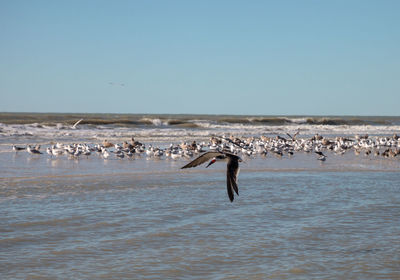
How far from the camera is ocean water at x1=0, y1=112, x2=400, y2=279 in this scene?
215 inches

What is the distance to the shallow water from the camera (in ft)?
17.9

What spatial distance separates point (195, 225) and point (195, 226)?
5 cm

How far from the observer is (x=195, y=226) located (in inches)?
280

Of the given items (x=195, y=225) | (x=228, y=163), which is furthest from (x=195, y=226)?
(x=228, y=163)

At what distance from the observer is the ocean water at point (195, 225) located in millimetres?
5449

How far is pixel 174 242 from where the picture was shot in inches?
250

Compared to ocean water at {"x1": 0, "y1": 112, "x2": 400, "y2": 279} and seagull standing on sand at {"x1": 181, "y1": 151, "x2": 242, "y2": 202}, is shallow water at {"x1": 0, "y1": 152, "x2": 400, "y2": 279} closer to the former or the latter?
ocean water at {"x1": 0, "y1": 112, "x2": 400, "y2": 279}

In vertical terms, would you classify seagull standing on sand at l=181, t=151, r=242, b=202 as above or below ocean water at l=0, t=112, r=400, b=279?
above

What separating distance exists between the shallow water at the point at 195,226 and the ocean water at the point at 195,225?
1cm

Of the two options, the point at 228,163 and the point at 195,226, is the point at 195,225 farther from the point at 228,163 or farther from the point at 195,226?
the point at 228,163

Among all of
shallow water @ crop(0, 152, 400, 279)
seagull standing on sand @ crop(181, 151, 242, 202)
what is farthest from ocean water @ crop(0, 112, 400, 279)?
seagull standing on sand @ crop(181, 151, 242, 202)

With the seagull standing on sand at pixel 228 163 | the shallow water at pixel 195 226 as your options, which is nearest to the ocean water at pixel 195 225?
the shallow water at pixel 195 226

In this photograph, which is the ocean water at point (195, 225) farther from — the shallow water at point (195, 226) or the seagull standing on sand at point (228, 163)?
the seagull standing on sand at point (228, 163)

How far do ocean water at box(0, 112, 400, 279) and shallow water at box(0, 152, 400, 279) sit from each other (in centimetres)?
1
